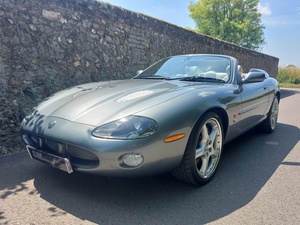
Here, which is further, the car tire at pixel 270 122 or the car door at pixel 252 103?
the car tire at pixel 270 122

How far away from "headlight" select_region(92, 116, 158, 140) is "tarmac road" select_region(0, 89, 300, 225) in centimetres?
63

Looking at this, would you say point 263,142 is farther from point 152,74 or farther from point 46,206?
point 46,206

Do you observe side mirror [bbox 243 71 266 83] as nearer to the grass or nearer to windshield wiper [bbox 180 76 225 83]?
windshield wiper [bbox 180 76 225 83]

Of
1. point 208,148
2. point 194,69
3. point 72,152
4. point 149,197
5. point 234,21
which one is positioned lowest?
point 149,197

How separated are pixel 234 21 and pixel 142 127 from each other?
111 ft

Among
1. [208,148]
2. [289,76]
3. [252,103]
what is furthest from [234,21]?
[208,148]

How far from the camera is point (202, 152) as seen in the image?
8.39 ft

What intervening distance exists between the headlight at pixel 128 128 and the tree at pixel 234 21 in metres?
32.6

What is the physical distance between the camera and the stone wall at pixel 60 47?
12.2 ft

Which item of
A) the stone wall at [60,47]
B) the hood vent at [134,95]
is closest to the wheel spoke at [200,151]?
the hood vent at [134,95]

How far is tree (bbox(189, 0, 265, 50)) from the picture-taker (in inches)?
1249

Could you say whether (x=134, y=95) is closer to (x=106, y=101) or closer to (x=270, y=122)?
(x=106, y=101)

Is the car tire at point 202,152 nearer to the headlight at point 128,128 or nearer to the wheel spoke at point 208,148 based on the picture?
the wheel spoke at point 208,148

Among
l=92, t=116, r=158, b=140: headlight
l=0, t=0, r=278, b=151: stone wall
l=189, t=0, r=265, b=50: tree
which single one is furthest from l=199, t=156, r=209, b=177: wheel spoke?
l=189, t=0, r=265, b=50: tree
